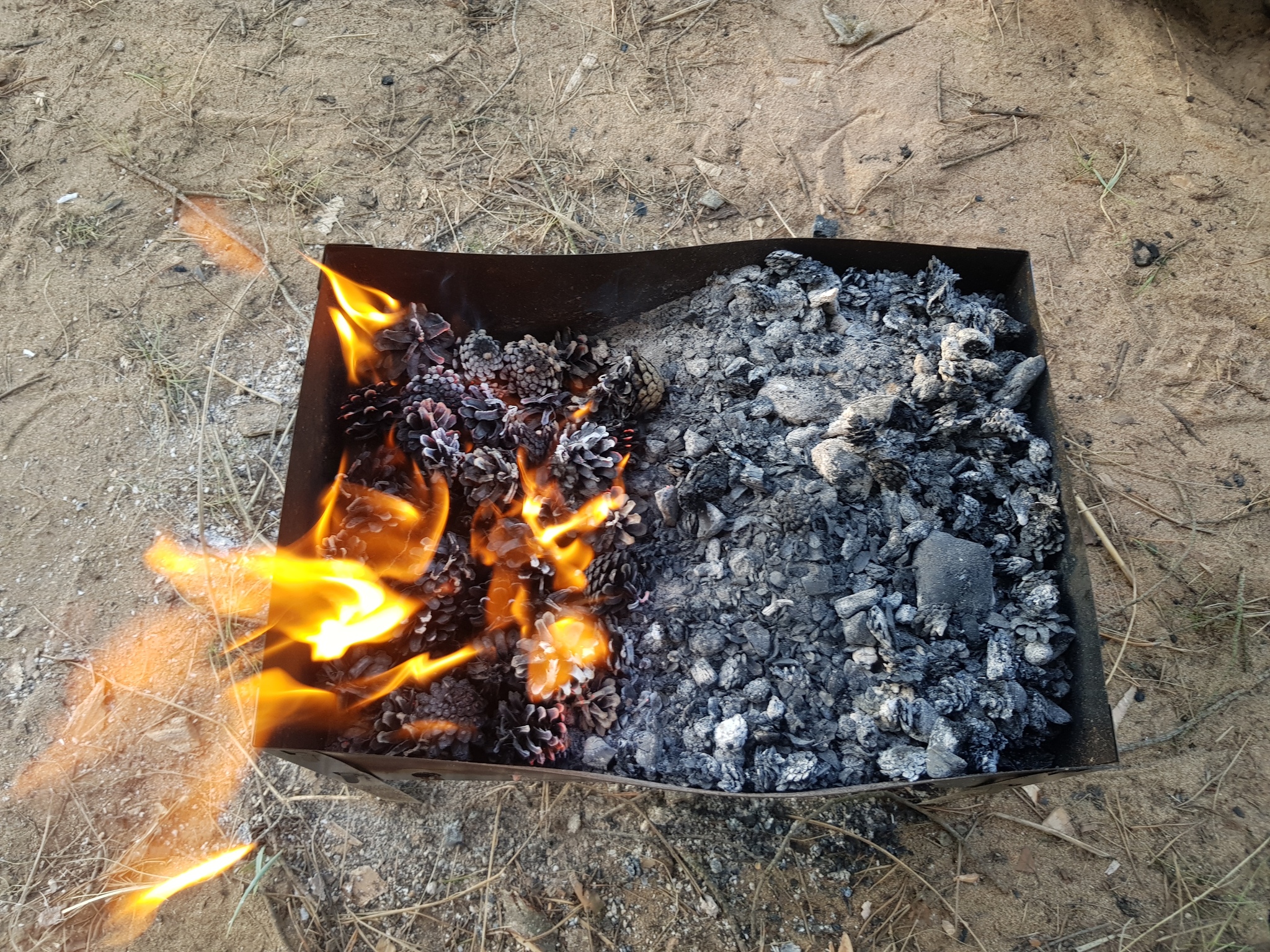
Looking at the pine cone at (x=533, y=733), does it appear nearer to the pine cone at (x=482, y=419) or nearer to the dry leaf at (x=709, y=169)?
the pine cone at (x=482, y=419)

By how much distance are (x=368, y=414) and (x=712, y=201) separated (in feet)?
6.41

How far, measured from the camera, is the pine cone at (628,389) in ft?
8.14

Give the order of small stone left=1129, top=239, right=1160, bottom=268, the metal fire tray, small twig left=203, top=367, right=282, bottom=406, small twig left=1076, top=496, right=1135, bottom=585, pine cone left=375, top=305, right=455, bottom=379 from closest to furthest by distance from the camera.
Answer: the metal fire tray, pine cone left=375, top=305, right=455, bottom=379, small twig left=1076, top=496, right=1135, bottom=585, small twig left=203, top=367, right=282, bottom=406, small stone left=1129, top=239, right=1160, bottom=268

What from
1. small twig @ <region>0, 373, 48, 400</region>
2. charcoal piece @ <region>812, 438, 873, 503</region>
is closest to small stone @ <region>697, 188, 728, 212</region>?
charcoal piece @ <region>812, 438, 873, 503</region>

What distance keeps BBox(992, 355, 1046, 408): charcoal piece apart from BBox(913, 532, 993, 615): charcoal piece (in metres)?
0.52

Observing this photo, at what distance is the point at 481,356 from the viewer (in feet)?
8.64

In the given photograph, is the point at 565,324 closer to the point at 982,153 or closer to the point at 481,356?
the point at 481,356

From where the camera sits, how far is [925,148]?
3637 millimetres

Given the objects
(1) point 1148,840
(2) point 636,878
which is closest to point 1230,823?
(1) point 1148,840

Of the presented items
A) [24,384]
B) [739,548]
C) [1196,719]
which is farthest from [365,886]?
[1196,719]

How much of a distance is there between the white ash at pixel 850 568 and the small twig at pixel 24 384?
258 centimetres

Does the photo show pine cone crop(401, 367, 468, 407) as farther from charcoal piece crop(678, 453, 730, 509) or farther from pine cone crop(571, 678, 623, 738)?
pine cone crop(571, 678, 623, 738)

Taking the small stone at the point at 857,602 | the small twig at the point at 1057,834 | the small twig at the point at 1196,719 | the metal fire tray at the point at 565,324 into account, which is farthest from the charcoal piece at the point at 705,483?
the small twig at the point at 1196,719

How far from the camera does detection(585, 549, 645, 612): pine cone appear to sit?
87.0 inches
